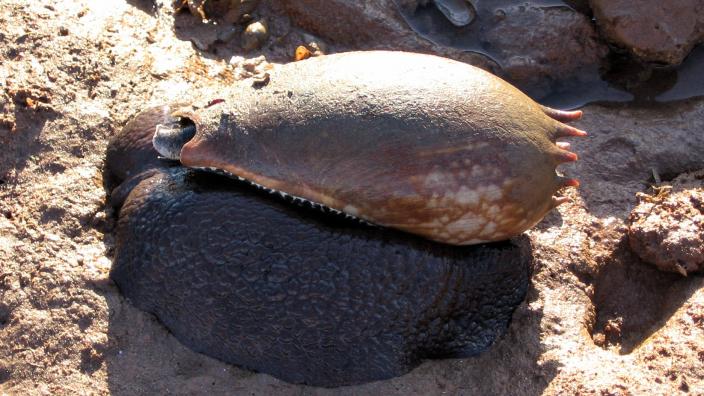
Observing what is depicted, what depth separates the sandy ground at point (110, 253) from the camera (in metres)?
3.22

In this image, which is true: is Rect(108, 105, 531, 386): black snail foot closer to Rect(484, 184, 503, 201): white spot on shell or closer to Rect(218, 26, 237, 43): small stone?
Rect(484, 184, 503, 201): white spot on shell

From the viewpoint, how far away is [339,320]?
3213mm

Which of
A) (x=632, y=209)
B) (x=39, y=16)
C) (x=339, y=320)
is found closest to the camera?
(x=339, y=320)

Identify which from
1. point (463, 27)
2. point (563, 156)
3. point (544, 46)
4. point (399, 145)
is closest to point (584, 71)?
point (544, 46)

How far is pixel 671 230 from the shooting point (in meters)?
3.63

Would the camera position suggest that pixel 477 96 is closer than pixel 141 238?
Yes

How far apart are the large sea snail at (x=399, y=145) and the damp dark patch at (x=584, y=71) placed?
150 cm

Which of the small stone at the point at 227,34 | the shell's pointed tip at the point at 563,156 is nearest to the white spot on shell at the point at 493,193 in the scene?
the shell's pointed tip at the point at 563,156

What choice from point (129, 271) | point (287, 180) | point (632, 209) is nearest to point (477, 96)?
point (287, 180)

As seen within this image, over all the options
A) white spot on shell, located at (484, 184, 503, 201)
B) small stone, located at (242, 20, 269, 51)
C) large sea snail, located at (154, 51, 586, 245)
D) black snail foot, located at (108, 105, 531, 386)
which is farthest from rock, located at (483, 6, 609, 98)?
white spot on shell, located at (484, 184, 503, 201)

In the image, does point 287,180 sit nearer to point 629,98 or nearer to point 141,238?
point 141,238

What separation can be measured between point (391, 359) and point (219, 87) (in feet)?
6.13

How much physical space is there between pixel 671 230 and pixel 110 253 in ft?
8.65

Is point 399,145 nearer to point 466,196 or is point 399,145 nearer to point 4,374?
point 466,196
